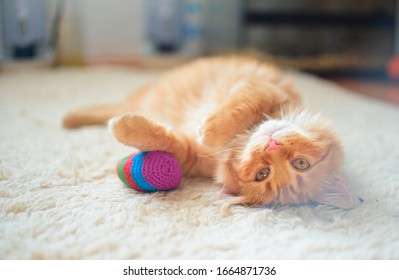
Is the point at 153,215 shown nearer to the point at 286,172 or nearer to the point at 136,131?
the point at 136,131

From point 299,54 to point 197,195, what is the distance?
2798mm

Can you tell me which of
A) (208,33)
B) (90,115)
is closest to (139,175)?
(90,115)

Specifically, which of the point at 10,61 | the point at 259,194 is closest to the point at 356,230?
the point at 259,194

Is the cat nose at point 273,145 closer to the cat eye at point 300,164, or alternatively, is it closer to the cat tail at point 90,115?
the cat eye at point 300,164

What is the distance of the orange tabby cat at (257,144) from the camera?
1.08m

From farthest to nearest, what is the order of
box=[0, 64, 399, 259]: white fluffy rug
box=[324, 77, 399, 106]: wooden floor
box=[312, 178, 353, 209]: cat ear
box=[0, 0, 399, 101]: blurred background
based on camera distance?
box=[0, 0, 399, 101]: blurred background < box=[324, 77, 399, 106]: wooden floor < box=[312, 178, 353, 209]: cat ear < box=[0, 64, 399, 259]: white fluffy rug

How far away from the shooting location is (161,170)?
3.61 ft

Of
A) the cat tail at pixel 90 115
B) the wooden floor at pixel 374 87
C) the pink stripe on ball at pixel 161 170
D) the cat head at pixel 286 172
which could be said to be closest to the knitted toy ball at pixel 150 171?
the pink stripe on ball at pixel 161 170

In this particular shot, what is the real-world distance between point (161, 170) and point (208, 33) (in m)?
2.61

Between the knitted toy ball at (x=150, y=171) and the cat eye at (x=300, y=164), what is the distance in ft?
1.00

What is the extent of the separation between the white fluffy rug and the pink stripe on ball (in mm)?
33

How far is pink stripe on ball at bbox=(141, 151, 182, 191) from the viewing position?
1089 mm

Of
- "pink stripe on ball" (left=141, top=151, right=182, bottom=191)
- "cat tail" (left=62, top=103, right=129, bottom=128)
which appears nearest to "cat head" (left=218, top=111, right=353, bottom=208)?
"pink stripe on ball" (left=141, top=151, right=182, bottom=191)

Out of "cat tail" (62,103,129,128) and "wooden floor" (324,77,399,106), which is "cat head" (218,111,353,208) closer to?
"cat tail" (62,103,129,128)
